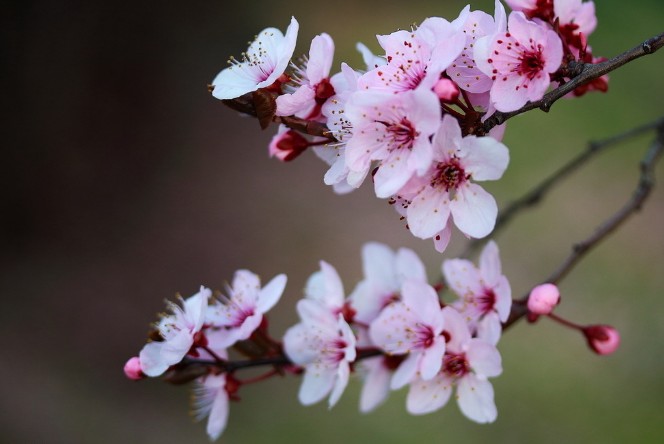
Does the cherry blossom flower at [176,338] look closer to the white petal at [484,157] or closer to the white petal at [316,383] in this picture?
the white petal at [316,383]

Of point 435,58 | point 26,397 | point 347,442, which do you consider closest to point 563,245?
point 347,442

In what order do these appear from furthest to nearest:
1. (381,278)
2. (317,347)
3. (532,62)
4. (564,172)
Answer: (564,172) < (381,278) < (317,347) < (532,62)

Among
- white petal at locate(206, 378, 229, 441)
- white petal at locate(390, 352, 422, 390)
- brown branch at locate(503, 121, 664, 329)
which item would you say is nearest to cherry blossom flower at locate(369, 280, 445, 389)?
white petal at locate(390, 352, 422, 390)

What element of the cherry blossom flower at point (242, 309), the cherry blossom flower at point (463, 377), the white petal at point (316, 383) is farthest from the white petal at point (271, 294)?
the cherry blossom flower at point (463, 377)

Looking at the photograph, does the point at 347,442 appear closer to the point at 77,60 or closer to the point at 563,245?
the point at 563,245

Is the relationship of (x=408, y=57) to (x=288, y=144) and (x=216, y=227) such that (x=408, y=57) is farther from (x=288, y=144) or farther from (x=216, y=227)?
(x=216, y=227)

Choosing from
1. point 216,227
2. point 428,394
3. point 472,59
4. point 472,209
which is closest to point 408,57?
point 472,59
